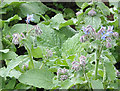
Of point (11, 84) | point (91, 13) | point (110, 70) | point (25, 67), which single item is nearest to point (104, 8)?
point (91, 13)

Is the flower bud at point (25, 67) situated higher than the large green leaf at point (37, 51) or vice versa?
the large green leaf at point (37, 51)

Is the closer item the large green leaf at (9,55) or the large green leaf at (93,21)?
the large green leaf at (9,55)

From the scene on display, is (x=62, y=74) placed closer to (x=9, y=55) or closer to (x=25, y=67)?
(x=25, y=67)

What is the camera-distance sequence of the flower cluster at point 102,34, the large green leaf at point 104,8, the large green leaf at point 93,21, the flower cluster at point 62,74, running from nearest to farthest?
the flower cluster at point 102,34 → the flower cluster at point 62,74 → the large green leaf at point 93,21 → the large green leaf at point 104,8

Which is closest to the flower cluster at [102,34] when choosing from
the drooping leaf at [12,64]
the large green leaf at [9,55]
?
the drooping leaf at [12,64]

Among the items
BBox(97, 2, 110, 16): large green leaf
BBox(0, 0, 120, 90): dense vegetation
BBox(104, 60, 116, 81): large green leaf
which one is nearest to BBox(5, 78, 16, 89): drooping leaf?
BBox(0, 0, 120, 90): dense vegetation

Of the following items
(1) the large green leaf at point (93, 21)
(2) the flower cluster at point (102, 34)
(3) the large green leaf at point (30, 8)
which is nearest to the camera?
(2) the flower cluster at point (102, 34)

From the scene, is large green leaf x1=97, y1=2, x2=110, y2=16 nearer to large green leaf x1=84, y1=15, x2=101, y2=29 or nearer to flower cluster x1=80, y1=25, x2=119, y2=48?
large green leaf x1=84, y1=15, x2=101, y2=29

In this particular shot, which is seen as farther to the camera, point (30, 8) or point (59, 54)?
point (30, 8)

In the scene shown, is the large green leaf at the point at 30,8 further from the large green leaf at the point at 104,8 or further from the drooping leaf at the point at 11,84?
the drooping leaf at the point at 11,84
